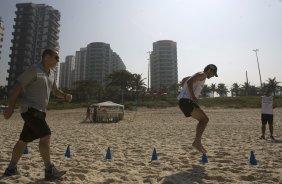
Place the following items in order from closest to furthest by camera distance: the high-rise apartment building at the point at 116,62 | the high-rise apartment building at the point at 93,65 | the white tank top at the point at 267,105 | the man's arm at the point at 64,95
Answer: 1. the man's arm at the point at 64,95
2. the white tank top at the point at 267,105
3. the high-rise apartment building at the point at 93,65
4. the high-rise apartment building at the point at 116,62

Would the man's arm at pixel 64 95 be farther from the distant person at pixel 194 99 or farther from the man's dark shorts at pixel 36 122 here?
the distant person at pixel 194 99

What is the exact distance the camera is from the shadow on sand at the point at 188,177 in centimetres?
329

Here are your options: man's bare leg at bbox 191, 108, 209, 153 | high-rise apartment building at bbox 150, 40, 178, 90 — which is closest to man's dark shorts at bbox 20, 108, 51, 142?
man's bare leg at bbox 191, 108, 209, 153

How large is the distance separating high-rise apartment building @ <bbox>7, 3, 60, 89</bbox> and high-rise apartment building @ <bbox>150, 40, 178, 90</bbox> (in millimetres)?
57315

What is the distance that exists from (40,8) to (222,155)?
111 m

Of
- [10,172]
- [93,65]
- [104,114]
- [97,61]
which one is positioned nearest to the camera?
[10,172]

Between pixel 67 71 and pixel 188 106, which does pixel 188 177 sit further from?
pixel 67 71

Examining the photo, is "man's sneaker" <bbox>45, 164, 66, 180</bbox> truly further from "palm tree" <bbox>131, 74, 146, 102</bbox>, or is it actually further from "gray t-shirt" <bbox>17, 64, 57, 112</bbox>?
"palm tree" <bbox>131, 74, 146, 102</bbox>

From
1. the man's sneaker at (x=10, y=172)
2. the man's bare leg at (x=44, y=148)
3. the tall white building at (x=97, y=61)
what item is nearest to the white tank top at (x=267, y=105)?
the man's bare leg at (x=44, y=148)

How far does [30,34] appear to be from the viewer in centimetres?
9388

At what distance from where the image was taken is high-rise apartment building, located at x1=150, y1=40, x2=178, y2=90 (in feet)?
453

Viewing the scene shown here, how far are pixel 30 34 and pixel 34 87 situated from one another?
10108 centimetres

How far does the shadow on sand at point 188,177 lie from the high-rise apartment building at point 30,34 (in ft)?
285

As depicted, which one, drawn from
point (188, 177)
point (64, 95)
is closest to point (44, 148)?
point (64, 95)
